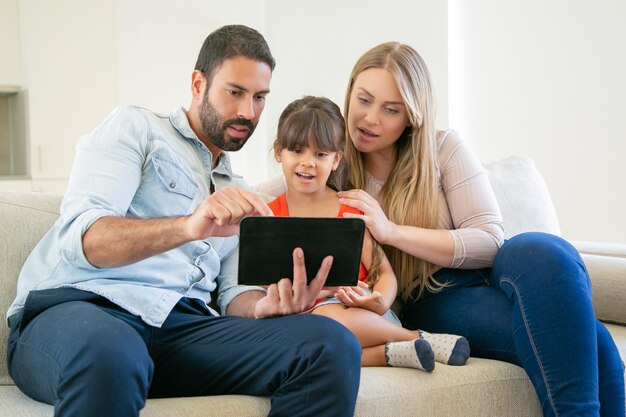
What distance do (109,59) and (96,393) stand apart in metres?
4.33

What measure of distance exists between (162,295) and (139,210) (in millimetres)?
210

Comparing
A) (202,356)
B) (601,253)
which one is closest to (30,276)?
(202,356)

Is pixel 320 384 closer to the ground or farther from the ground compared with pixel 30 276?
closer to the ground

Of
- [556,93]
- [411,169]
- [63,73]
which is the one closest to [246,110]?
[411,169]

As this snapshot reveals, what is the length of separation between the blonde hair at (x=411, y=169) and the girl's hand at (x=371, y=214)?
121mm

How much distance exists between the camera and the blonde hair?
6.88ft

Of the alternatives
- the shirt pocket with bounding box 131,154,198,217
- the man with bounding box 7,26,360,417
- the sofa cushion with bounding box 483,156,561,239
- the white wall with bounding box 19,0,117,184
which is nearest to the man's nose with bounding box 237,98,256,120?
the man with bounding box 7,26,360,417

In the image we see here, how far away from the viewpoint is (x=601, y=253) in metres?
2.46

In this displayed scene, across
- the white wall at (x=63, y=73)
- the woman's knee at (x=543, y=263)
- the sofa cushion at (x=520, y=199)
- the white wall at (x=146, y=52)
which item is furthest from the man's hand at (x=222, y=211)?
the white wall at (x=63, y=73)

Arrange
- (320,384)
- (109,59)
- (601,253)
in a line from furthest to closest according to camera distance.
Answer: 1. (109,59)
2. (601,253)
3. (320,384)

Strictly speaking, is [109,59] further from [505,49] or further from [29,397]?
[29,397]

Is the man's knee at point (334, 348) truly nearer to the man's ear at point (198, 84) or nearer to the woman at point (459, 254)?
the woman at point (459, 254)

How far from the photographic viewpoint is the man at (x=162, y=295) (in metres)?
1.35

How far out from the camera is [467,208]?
2129mm
